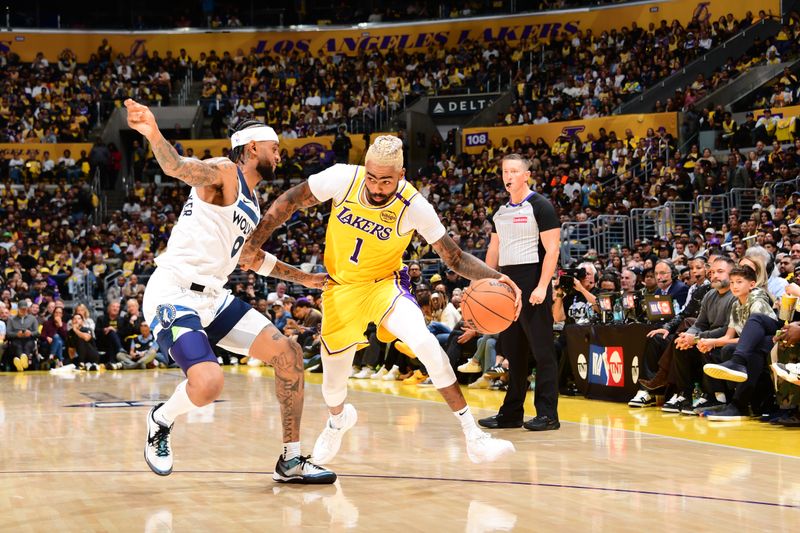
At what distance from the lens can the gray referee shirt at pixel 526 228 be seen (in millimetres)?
7836

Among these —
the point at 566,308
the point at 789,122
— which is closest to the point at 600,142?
the point at 789,122

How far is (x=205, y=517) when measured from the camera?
15.1 feet

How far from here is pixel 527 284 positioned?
7863 millimetres

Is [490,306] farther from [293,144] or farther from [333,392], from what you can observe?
[293,144]

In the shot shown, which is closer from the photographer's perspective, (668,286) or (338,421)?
(338,421)

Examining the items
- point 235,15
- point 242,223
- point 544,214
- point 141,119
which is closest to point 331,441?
point 242,223

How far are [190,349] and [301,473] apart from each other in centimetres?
96

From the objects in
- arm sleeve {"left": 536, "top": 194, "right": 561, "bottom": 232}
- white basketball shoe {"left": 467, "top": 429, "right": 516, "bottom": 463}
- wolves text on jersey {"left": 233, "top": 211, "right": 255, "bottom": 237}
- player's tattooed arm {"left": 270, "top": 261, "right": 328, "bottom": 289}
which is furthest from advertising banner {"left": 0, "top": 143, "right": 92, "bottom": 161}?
white basketball shoe {"left": 467, "top": 429, "right": 516, "bottom": 463}

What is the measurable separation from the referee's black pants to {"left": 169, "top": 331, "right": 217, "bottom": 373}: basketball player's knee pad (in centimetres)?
322

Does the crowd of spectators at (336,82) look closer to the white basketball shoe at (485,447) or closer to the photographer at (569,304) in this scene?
the photographer at (569,304)

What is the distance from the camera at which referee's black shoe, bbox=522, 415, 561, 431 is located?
7.70 meters

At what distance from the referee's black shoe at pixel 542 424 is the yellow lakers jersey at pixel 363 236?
2322 mm

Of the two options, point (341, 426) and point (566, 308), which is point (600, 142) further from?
point (341, 426)

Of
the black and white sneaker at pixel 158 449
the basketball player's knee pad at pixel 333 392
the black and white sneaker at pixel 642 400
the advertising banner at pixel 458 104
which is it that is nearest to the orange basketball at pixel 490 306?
the basketball player's knee pad at pixel 333 392
